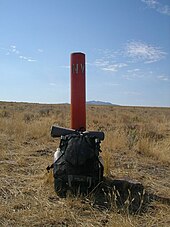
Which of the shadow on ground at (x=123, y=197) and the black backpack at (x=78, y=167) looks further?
the black backpack at (x=78, y=167)

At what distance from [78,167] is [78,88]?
1.45m

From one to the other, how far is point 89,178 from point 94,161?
0.23 m

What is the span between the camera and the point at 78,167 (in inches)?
191

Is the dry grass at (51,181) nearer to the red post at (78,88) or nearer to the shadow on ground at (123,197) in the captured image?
the shadow on ground at (123,197)

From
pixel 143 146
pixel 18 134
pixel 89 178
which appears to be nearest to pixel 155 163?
pixel 143 146

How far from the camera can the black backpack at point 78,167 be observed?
4.83 meters

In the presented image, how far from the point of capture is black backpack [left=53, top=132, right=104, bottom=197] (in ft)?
15.9

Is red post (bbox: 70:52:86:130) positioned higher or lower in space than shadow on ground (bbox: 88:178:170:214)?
higher

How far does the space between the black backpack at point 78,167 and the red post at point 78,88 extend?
93cm

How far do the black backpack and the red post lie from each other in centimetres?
93

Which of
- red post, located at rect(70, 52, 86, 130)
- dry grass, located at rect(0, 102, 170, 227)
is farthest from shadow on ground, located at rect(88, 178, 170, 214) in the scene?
red post, located at rect(70, 52, 86, 130)

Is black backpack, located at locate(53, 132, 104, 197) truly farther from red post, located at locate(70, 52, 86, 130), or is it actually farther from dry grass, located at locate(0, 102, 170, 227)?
red post, located at locate(70, 52, 86, 130)

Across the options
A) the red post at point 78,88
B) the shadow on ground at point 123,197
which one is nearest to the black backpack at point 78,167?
the shadow on ground at point 123,197

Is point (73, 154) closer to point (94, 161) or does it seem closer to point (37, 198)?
point (94, 161)
